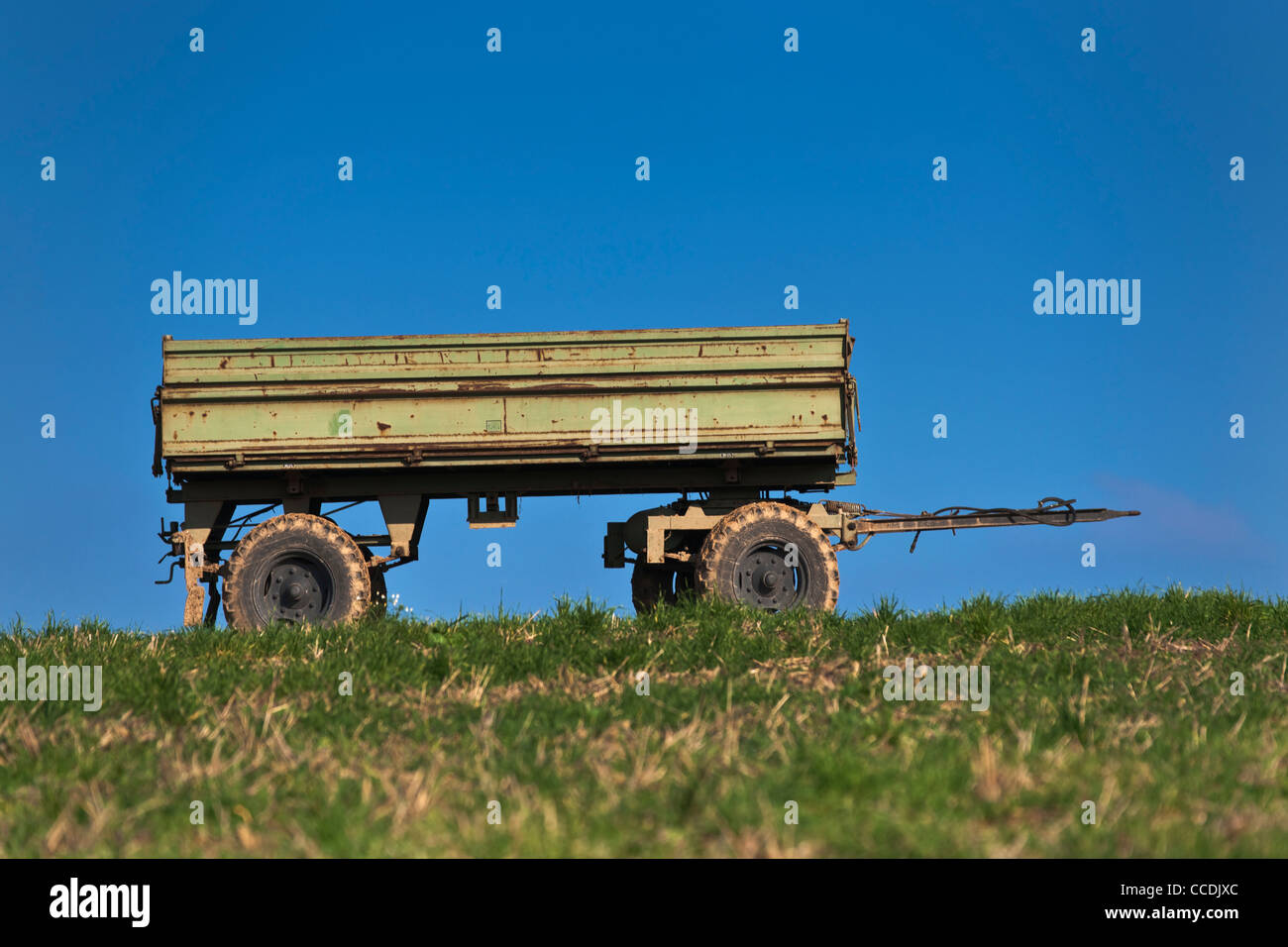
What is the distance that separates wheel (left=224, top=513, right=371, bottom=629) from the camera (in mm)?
11609

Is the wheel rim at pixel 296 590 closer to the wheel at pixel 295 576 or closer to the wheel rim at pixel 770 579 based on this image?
the wheel at pixel 295 576

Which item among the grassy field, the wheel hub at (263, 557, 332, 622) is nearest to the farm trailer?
the wheel hub at (263, 557, 332, 622)

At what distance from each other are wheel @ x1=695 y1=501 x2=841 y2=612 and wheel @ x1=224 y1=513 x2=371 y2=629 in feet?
13.1

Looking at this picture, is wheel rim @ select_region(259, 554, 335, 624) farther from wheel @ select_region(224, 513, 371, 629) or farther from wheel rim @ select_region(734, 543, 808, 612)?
wheel rim @ select_region(734, 543, 808, 612)

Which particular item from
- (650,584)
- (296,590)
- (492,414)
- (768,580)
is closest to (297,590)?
(296,590)

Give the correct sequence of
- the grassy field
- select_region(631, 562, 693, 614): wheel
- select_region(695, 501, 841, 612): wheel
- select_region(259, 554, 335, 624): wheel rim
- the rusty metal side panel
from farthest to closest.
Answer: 1. select_region(631, 562, 693, 614): wheel
2. the rusty metal side panel
3. select_region(259, 554, 335, 624): wheel rim
4. select_region(695, 501, 841, 612): wheel
5. the grassy field

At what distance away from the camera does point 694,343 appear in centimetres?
1196

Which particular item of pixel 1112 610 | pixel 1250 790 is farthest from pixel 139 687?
pixel 1112 610

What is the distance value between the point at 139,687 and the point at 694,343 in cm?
719

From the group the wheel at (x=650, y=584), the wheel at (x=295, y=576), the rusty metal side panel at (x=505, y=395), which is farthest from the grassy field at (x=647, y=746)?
the wheel at (x=650, y=584)

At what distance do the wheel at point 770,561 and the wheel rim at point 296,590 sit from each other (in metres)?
4.35

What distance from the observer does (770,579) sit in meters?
11.7

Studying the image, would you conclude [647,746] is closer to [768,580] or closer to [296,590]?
[768,580]
